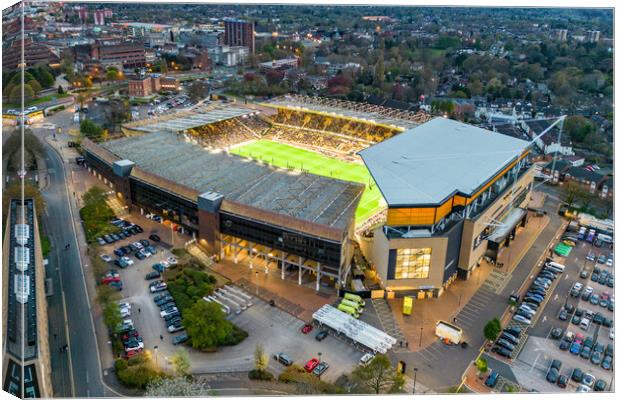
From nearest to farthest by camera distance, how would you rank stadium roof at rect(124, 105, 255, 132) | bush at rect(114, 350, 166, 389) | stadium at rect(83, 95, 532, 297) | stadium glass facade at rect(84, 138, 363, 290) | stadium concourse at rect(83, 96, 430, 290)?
bush at rect(114, 350, 166, 389) < stadium at rect(83, 95, 532, 297) < stadium glass facade at rect(84, 138, 363, 290) < stadium concourse at rect(83, 96, 430, 290) < stadium roof at rect(124, 105, 255, 132)

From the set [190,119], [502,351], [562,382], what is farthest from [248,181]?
[562,382]

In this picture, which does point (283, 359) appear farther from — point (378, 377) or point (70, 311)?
point (70, 311)

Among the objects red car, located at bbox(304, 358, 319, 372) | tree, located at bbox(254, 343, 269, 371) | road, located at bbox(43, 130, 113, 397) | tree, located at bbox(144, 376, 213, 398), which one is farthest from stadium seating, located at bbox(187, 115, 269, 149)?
tree, located at bbox(144, 376, 213, 398)

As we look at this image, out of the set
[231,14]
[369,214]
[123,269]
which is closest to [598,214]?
[369,214]

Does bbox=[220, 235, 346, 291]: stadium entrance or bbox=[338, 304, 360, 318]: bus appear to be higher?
bbox=[220, 235, 346, 291]: stadium entrance

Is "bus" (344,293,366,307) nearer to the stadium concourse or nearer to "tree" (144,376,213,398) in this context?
the stadium concourse

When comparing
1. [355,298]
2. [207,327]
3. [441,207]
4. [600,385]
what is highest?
[441,207]

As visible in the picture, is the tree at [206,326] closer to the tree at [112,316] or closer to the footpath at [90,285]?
the tree at [112,316]

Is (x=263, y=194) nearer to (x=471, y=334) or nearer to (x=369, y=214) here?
(x=369, y=214)
